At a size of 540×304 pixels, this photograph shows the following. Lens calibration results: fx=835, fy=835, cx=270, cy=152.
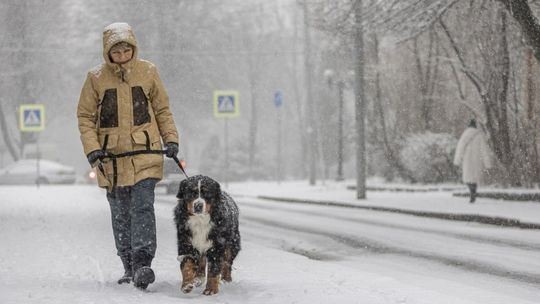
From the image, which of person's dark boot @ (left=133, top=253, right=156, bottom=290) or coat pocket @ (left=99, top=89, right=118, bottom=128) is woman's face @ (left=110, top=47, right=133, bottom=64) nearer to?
coat pocket @ (left=99, top=89, right=118, bottom=128)

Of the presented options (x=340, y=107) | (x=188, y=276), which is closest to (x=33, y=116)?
(x=340, y=107)

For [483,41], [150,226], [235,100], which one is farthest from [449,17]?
[150,226]

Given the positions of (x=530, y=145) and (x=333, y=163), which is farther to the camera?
(x=333, y=163)

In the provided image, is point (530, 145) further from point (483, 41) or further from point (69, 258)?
point (69, 258)

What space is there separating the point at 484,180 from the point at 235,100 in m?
10.2

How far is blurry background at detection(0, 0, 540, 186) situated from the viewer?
62.3 ft

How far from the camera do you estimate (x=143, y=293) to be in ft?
21.0

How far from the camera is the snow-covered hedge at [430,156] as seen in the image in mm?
22484

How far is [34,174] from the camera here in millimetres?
39344

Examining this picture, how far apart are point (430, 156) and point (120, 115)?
17.2 metres

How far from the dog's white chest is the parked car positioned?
34209 millimetres

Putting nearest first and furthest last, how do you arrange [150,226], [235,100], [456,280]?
[150,226] < [456,280] < [235,100]

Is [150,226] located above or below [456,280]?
above

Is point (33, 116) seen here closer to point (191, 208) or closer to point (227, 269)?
point (227, 269)
